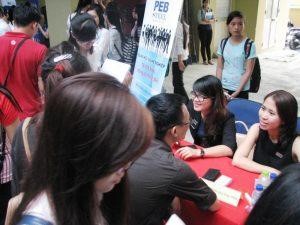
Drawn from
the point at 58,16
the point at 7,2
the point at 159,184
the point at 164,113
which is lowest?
the point at 159,184

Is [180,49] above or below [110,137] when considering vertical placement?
below

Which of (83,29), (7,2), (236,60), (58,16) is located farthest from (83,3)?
(7,2)

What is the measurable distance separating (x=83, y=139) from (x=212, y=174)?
1.32m

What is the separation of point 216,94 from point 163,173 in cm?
108

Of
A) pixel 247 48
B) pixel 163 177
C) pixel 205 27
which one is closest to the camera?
pixel 163 177

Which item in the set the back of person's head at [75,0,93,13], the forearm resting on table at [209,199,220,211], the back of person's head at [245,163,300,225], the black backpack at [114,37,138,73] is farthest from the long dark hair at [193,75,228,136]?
the back of person's head at [75,0,93,13]

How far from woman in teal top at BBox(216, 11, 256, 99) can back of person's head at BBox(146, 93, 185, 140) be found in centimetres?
178

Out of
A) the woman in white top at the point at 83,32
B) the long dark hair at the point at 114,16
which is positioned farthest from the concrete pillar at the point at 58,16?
the woman in white top at the point at 83,32

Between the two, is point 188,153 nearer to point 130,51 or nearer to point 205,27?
point 130,51

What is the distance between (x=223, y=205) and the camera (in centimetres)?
161

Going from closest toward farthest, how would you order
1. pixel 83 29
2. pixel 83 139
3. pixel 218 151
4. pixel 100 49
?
pixel 83 139 → pixel 218 151 → pixel 83 29 → pixel 100 49

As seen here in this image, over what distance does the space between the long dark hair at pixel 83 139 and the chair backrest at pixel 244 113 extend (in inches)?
80.6

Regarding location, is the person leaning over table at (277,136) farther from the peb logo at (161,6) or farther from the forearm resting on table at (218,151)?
the peb logo at (161,6)

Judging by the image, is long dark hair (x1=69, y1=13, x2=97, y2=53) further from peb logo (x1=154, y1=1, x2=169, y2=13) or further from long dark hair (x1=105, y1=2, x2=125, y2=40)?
long dark hair (x1=105, y1=2, x2=125, y2=40)
